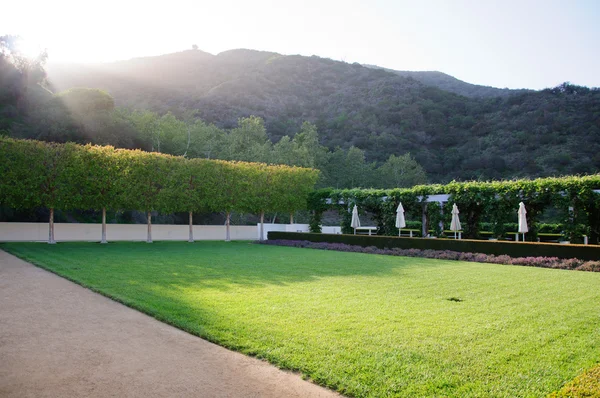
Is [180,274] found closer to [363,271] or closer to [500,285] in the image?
[363,271]

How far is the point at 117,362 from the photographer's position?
4.92 metres

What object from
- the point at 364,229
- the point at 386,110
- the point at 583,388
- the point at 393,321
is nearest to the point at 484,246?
the point at 393,321

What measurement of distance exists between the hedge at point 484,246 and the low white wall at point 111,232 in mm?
11358

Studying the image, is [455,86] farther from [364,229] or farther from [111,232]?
[111,232]

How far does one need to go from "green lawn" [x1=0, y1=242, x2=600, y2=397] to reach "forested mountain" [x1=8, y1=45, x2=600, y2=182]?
3377cm

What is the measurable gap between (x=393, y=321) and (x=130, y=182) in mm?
22015

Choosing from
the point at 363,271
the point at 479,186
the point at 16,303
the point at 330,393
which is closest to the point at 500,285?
the point at 363,271

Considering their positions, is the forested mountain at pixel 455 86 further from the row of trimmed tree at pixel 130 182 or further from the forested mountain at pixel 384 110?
the row of trimmed tree at pixel 130 182

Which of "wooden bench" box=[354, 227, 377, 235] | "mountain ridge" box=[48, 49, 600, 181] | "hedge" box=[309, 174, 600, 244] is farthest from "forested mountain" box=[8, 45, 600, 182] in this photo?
"wooden bench" box=[354, 227, 377, 235]

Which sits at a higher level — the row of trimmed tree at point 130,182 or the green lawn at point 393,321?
A: the row of trimmed tree at point 130,182

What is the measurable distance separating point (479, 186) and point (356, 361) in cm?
2258

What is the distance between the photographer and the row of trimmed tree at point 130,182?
22203 millimetres

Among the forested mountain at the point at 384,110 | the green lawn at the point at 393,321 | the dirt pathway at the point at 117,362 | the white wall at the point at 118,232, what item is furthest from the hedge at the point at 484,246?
the forested mountain at the point at 384,110

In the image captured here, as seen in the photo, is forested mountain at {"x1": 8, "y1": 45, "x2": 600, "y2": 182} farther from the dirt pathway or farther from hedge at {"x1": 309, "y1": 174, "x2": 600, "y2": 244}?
the dirt pathway
